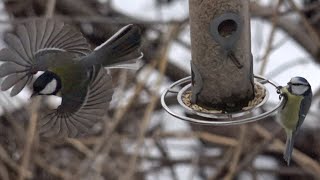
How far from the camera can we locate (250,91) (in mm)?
1111

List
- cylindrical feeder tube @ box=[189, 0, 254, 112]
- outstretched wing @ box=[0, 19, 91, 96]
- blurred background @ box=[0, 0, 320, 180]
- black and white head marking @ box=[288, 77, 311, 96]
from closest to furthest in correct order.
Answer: outstretched wing @ box=[0, 19, 91, 96], black and white head marking @ box=[288, 77, 311, 96], cylindrical feeder tube @ box=[189, 0, 254, 112], blurred background @ box=[0, 0, 320, 180]

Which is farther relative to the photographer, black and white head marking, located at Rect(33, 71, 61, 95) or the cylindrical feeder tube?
the cylindrical feeder tube

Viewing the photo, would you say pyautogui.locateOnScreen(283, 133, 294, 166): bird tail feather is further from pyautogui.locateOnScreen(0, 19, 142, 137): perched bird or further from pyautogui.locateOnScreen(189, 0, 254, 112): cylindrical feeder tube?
pyautogui.locateOnScreen(0, 19, 142, 137): perched bird

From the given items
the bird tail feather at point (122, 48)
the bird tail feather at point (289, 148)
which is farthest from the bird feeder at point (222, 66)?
the bird tail feather at point (122, 48)

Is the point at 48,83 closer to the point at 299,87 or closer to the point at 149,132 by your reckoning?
the point at 299,87

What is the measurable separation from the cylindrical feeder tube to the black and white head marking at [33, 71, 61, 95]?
394 millimetres

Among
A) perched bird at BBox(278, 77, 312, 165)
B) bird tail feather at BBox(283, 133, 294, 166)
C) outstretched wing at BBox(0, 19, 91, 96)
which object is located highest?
outstretched wing at BBox(0, 19, 91, 96)

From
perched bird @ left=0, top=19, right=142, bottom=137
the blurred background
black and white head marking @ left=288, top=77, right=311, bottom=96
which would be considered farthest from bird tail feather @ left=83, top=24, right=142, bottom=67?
the blurred background

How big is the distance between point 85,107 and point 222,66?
43 cm

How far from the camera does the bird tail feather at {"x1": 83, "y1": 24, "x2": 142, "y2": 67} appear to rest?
0.76 metres

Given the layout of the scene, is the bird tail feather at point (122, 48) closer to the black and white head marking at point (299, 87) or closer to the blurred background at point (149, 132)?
the black and white head marking at point (299, 87)

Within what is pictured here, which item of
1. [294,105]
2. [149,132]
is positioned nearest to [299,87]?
[294,105]

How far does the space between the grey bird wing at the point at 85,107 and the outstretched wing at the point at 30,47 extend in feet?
0.14

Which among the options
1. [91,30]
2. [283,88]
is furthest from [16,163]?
[283,88]
